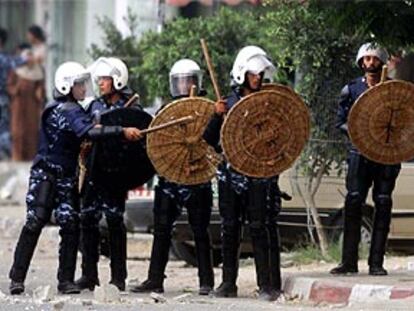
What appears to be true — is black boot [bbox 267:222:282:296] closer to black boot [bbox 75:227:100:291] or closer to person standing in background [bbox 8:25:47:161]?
black boot [bbox 75:227:100:291]

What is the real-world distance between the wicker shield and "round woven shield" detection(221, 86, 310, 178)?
0.76 metres

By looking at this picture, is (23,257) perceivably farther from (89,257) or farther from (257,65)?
(257,65)

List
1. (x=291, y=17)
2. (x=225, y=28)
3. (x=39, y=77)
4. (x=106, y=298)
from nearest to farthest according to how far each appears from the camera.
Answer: (x=106, y=298), (x=291, y=17), (x=225, y=28), (x=39, y=77)

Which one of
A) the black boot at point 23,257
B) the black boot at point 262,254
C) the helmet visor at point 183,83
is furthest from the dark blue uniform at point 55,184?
the black boot at point 262,254

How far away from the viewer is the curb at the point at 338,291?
12.4 metres

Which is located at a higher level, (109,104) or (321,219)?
(109,104)

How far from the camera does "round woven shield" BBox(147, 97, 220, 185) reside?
12.9 m

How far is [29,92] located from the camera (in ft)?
84.9

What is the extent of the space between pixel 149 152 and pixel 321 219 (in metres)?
3.08

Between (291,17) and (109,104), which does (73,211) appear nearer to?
(109,104)

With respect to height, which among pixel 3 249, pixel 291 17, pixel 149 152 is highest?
pixel 291 17

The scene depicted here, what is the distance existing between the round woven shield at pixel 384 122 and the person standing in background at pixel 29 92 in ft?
42.6

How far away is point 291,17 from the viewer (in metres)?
15.0

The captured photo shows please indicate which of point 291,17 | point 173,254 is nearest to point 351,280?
point 291,17
